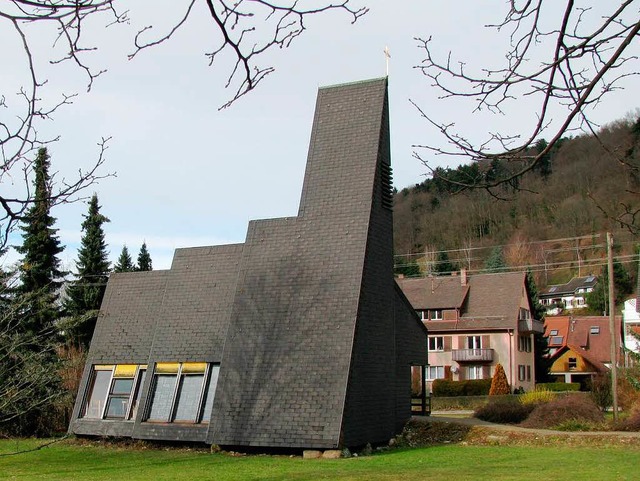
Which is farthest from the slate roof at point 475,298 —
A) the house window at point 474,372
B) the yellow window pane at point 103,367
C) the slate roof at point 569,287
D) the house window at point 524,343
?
the slate roof at point 569,287

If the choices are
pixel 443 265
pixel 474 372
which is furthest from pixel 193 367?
pixel 443 265

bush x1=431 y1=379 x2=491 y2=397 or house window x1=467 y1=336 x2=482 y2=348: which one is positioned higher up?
house window x1=467 y1=336 x2=482 y2=348

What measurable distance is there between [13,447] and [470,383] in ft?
95.8

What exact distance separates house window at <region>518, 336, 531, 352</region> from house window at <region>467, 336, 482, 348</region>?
2527mm

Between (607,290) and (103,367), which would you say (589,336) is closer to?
(607,290)

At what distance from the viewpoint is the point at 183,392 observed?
810 inches

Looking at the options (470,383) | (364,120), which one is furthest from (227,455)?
(470,383)

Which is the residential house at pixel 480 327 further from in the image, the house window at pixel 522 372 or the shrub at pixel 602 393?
the shrub at pixel 602 393

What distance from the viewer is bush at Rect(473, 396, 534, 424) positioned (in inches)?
998

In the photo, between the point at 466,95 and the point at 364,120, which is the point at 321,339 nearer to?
the point at 364,120

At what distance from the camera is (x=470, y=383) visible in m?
45.1

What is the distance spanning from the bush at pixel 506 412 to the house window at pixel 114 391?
11730 mm

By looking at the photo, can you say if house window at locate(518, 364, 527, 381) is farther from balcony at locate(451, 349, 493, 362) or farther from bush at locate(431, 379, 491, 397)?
bush at locate(431, 379, 491, 397)

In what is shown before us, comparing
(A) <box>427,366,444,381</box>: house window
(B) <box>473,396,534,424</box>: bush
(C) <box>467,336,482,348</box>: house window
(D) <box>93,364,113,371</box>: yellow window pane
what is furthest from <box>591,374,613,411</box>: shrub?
(A) <box>427,366,444,381</box>: house window
